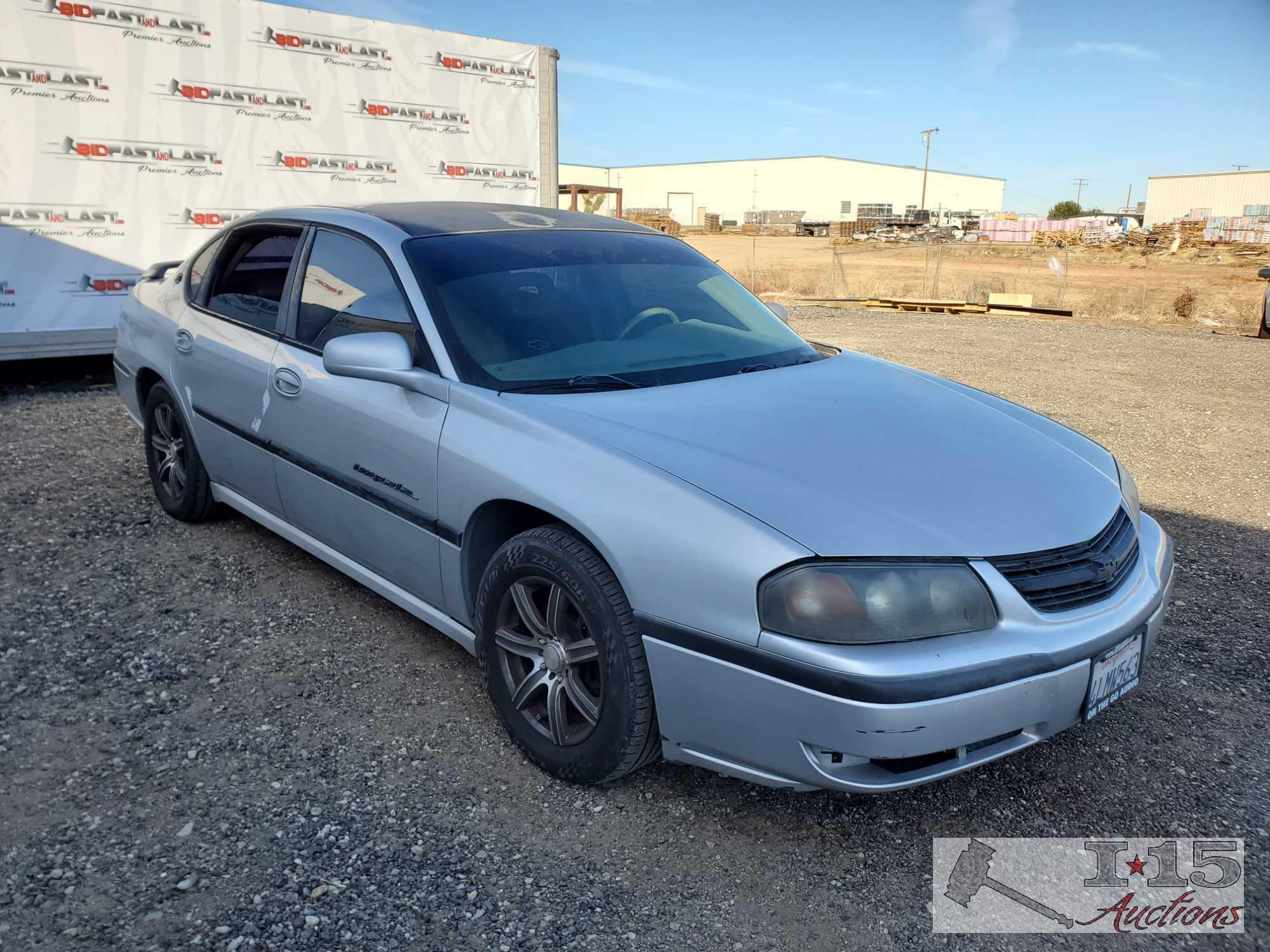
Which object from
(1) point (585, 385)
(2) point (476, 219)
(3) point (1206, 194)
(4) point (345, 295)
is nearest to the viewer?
(1) point (585, 385)

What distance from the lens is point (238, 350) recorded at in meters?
3.90

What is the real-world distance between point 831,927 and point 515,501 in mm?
1353

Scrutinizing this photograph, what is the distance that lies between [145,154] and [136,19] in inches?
40.9

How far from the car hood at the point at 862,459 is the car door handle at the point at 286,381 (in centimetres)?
114

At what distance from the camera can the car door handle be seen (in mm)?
3516

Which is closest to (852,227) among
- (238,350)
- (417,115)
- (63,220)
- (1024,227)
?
(1024,227)

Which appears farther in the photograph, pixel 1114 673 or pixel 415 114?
pixel 415 114

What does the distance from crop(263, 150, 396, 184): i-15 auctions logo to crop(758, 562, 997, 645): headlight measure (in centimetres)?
812

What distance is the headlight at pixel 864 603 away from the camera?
2119 mm

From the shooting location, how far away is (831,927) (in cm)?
222

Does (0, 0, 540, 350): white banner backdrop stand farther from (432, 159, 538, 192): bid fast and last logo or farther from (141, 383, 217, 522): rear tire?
(141, 383, 217, 522): rear tire

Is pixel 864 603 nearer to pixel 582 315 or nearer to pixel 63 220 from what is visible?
pixel 582 315

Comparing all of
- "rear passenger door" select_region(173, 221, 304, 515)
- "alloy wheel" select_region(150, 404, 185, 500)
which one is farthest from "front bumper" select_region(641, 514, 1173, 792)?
"alloy wheel" select_region(150, 404, 185, 500)

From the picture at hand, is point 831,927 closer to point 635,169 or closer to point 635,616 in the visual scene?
point 635,616
